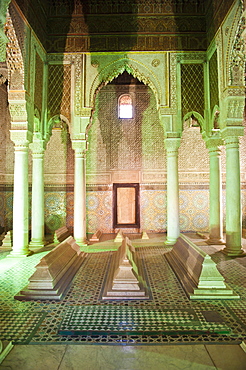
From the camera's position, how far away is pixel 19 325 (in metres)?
2.87

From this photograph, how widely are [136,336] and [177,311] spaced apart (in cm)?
75

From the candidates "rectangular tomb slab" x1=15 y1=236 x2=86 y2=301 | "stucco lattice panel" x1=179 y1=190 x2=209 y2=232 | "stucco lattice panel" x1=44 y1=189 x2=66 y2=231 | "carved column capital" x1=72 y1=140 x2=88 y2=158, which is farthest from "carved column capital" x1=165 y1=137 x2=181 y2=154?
"stucco lattice panel" x1=44 y1=189 x2=66 y2=231

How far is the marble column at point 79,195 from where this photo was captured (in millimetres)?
7078

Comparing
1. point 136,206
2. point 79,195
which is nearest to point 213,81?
point 79,195

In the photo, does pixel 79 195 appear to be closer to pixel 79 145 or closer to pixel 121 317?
pixel 79 145

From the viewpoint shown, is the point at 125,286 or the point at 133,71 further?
the point at 133,71

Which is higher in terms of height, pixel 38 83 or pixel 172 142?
pixel 38 83

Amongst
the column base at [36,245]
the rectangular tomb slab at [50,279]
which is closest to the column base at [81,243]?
the column base at [36,245]

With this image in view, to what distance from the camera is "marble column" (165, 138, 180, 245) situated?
6973 millimetres

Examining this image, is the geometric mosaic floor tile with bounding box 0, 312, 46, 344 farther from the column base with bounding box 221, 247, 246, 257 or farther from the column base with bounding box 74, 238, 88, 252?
the column base with bounding box 221, 247, 246, 257

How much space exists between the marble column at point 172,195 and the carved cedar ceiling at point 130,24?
2.49 m

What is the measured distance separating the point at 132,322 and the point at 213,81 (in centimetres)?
593

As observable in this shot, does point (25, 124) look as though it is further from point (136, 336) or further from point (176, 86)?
point (136, 336)

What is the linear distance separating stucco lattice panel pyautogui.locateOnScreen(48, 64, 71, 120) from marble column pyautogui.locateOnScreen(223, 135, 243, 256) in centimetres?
406
